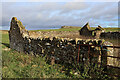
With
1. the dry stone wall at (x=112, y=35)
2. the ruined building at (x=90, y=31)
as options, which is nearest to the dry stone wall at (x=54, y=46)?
the ruined building at (x=90, y=31)

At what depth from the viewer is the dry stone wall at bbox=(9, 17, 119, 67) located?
209 inches

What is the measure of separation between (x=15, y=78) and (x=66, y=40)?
11.2 feet

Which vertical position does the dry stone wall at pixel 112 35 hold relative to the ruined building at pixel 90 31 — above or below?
below

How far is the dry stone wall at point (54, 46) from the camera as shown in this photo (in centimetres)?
532

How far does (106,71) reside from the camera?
4730mm

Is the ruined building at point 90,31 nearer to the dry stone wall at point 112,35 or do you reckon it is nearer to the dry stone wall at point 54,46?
the dry stone wall at point 112,35

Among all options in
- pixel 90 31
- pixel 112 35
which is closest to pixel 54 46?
pixel 112 35

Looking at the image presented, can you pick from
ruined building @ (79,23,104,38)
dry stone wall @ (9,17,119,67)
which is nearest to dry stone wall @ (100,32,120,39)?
ruined building @ (79,23,104,38)

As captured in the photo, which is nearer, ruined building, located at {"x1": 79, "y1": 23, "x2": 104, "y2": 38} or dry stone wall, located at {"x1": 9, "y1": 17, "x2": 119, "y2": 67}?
dry stone wall, located at {"x1": 9, "y1": 17, "x2": 119, "y2": 67}

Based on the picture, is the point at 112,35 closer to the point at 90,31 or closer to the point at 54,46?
the point at 90,31

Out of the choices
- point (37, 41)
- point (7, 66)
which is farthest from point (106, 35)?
point (7, 66)

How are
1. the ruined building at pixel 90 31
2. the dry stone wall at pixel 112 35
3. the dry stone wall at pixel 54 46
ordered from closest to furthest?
the dry stone wall at pixel 54 46 < the dry stone wall at pixel 112 35 < the ruined building at pixel 90 31

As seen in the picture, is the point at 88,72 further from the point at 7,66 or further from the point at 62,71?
the point at 7,66

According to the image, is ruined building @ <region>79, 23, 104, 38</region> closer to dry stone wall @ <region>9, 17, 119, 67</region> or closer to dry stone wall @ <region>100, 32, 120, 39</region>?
dry stone wall @ <region>100, 32, 120, 39</region>
